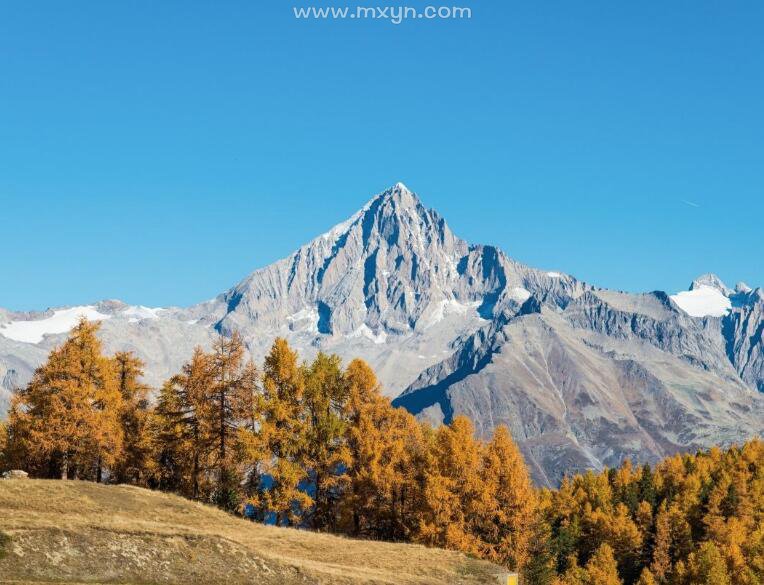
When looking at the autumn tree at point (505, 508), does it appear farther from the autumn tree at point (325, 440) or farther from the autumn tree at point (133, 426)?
the autumn tree at point (133, 426)

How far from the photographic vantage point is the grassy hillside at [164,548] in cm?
3703

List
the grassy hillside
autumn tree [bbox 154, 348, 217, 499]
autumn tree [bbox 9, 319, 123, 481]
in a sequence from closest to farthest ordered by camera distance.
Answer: the grassy hillside < autumn tree [bbox 9, 319, 123, 481] < autumn tree [bbox 154, 348, 217, 499]

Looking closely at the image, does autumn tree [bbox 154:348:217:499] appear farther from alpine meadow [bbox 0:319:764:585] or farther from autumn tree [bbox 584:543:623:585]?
autumn tree [bbox 584:543:623:585]

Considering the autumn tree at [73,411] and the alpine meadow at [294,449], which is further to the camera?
the autumn tree at [73,411]

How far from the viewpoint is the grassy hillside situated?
37.0 meters

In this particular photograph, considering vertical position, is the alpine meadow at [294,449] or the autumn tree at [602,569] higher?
the alpine meadow at [294,449]

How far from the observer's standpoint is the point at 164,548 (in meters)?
40.0

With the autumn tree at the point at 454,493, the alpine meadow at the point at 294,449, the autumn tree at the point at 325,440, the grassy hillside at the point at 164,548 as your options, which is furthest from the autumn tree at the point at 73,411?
the autumn tree at the point at 454,493

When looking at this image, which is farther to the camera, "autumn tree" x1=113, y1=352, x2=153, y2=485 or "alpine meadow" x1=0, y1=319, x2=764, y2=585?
"autumn tree" x1=113, y1=352, x2=153, y2=485

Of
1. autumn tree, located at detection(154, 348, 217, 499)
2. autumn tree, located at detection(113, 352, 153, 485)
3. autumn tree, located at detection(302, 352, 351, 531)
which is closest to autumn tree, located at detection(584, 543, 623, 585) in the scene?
autumn tree, located at detection(302, 352, 351, 531)

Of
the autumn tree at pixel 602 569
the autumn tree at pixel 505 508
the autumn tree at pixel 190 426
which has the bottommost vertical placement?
the autumn tree at pixel 602 569

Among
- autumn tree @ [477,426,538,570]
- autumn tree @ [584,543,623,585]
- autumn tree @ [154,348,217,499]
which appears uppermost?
autumn tree @ [154,348,217,499]

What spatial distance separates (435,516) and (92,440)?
26.1m

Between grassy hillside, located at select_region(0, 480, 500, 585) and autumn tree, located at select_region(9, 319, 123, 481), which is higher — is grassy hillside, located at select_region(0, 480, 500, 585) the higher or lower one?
the lower one
